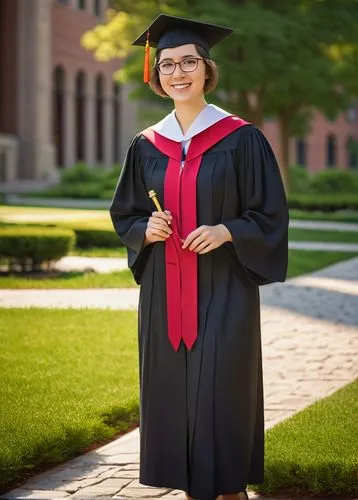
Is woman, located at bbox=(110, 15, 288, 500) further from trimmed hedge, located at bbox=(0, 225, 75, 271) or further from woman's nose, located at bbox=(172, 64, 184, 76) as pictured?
trimmed hedge, located at bbox=(0, 225, 75, 271)

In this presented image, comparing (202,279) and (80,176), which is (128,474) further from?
(80,176)

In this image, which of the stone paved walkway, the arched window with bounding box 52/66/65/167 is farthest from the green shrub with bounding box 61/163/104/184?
the stone paved walkway

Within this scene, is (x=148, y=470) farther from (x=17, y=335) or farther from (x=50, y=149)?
(x=50, y=149)

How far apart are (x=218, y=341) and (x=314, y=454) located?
4.06 feet

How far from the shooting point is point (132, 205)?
523cm

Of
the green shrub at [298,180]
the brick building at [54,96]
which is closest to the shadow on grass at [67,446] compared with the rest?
the brick building at [54,96]

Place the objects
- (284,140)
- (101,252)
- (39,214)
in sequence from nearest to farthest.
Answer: (101,252) → (39,214) → (284,140)

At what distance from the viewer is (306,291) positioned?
13.1m

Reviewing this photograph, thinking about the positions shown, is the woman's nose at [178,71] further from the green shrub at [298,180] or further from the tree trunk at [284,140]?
the green shrub at [298,180]

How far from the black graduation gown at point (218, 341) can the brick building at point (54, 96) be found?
108 ft

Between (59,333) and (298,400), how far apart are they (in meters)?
2.96

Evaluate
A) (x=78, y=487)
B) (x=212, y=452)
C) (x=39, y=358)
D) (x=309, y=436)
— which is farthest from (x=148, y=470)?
(x=39, y=358)

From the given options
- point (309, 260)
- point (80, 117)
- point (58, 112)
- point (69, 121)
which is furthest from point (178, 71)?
point (80, 117)

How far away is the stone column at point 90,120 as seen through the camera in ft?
148
